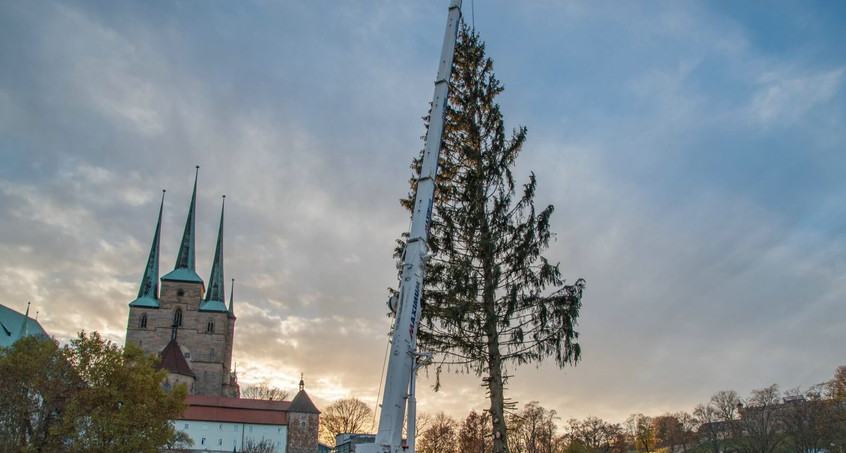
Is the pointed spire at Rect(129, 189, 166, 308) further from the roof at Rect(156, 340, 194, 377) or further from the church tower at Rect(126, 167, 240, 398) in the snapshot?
the roof at Rect(156, 340, 194, 377)

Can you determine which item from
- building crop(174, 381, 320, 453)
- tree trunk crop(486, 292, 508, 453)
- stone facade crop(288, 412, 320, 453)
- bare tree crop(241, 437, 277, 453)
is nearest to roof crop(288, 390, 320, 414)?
building crop(174, 381, 320, 453)

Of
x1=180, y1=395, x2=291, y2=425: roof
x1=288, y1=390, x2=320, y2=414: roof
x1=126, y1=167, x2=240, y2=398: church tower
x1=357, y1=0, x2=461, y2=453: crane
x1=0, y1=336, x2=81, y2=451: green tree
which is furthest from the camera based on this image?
x1=126, y1=167, x2=240, y2=398: church tower

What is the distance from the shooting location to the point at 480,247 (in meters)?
17.5

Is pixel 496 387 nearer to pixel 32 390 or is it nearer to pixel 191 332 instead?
pixel 32 390

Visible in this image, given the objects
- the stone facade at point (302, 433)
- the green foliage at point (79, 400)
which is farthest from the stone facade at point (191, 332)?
the green foliage at point (79, 400)

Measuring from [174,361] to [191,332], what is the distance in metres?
5.64

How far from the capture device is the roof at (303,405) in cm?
6341

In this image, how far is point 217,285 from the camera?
76062mm

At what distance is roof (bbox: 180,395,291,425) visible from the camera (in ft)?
199

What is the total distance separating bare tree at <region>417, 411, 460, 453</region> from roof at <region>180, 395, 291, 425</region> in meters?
14.6

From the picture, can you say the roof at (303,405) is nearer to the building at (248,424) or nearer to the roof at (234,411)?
the building at (248,424)

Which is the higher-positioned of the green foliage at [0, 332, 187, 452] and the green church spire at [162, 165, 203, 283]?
the green church spire at [162, 165, 203, 283]

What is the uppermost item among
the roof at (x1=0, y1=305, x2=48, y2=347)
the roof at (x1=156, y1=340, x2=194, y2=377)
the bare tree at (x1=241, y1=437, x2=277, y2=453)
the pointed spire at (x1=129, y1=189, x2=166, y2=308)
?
the pointed spire at (x1=129, y1=189, x2=166, y2=308)

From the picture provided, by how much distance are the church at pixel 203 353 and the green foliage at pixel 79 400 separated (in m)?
30.9
